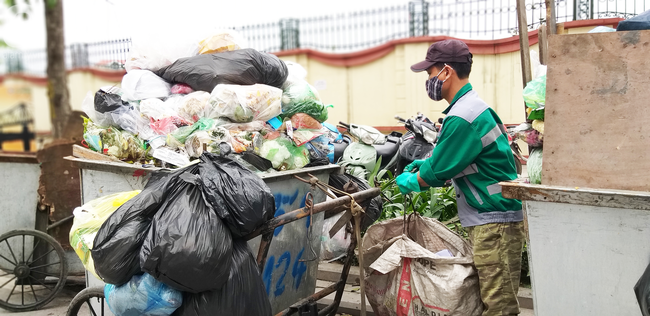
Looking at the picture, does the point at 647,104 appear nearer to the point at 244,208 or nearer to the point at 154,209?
the point at 244,208

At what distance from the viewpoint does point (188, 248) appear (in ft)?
7.16

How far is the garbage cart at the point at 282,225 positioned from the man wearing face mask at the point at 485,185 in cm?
61

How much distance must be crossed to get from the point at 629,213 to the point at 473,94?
1.10 m

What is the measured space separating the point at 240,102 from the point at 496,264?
172cm

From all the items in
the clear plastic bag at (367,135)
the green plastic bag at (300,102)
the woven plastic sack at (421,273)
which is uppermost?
the green plastic bag at (300,102)

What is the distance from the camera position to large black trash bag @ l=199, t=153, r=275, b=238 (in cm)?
236

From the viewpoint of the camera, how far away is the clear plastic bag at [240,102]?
334cm

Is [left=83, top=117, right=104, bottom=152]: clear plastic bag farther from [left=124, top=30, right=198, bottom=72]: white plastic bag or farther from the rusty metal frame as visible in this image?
the rusty metal frame

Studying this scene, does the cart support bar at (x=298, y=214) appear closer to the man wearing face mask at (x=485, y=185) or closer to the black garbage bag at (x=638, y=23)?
the man wearing face mask at (x=485, y=185)

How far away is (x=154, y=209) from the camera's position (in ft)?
7.97

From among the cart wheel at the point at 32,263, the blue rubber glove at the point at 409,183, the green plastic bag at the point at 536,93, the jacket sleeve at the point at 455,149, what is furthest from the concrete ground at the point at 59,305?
the green plastic bag at the point at 536,93

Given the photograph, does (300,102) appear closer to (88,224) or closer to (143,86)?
(143,86)

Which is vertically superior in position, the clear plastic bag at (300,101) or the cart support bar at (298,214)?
the clear plastic bag at (300,101)

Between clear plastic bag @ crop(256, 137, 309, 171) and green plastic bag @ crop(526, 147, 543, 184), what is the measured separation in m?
1.43
